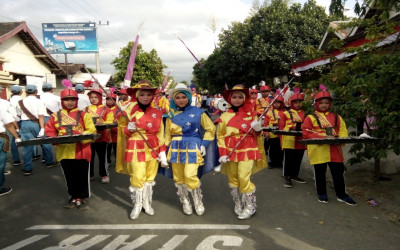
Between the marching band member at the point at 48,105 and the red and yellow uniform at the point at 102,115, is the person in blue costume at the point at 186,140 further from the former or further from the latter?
the marching band member at the point at 48,105

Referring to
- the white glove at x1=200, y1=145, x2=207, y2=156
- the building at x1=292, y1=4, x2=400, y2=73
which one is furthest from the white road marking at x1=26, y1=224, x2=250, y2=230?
the building at x1=292, y1=4, x2=400, y2=73

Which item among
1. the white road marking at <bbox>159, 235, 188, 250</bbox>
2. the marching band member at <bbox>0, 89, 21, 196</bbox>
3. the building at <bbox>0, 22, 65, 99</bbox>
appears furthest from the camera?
the building at <bbox>0, 22, 65, 99</bbox>

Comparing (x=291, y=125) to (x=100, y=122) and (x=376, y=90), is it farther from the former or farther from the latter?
(x=100, y=122)

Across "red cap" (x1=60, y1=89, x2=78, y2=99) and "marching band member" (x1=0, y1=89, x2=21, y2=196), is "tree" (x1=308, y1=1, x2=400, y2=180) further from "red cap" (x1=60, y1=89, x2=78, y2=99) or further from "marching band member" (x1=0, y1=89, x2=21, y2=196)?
"marching band member" (x1=0, y1=89, x2=21, y2=196)

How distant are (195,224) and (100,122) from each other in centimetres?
347

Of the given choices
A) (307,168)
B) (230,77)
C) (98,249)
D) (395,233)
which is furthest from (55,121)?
(230,77)

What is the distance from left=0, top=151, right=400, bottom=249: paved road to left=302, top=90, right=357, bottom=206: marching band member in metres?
0.22

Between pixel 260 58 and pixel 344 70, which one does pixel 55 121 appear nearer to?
pixel 344 70

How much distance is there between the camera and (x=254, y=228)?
4148mm

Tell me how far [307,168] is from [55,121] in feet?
18.4

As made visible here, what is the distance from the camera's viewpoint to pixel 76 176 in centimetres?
511

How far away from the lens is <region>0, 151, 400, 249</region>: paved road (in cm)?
373

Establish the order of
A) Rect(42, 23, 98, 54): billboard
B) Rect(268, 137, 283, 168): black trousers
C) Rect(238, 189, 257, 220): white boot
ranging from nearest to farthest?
1. Rect(238, 189, 257, 220): white boot
2. Rect(268, 137, 283, 168): black trousers
3. Rect(42, 23, 98, 54): billboard

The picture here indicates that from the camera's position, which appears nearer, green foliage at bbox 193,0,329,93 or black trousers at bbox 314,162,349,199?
black trousers at bbox 314,162,349,199
